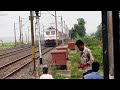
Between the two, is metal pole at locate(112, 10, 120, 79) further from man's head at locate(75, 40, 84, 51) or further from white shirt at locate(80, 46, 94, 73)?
white shirt at locate(80, 46, 94, 73)

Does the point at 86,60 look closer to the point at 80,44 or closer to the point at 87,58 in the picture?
the point at 87,58

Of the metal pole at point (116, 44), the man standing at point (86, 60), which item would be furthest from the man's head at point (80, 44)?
the metal pole at point (116, 44)

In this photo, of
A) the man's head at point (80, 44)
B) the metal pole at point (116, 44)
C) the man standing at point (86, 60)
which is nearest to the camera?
the metal pole at point (116, 44)

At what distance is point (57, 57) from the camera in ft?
57.8

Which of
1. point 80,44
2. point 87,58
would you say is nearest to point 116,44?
point 80,44

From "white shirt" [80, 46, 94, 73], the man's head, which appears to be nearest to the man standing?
"white shirt" [80, 46, 94, 73]

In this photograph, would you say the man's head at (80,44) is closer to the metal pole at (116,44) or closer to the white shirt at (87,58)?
the white shirt at (87,58)

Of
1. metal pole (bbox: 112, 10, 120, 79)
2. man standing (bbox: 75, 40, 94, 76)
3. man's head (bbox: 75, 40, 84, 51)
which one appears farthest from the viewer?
man standing (bbox: 75, 40, 94, 76)

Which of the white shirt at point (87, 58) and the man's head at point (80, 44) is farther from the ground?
the man's head at point (80, 44)

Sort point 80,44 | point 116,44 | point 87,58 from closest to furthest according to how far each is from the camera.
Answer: point 116,44
point 80,44
point 87,58
